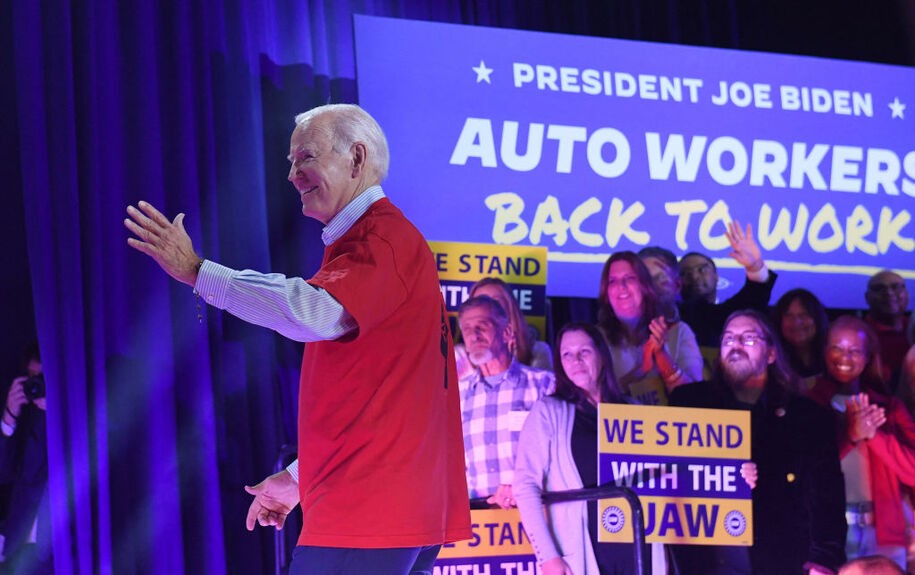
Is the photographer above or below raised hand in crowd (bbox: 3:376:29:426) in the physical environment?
below

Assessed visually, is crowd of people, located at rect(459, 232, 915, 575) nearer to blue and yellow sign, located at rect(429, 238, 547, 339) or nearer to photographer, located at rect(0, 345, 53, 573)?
blue and yellow sign, located at rect(429, 238, 547, 339)

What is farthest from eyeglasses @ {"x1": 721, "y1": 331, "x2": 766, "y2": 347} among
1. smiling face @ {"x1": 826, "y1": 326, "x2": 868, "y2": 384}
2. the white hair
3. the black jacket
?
the white hair

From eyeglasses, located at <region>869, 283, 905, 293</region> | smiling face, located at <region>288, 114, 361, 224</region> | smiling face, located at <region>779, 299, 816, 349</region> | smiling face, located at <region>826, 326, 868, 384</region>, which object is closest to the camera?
smiling face, located at <region>288, 114, 361, 224</region>

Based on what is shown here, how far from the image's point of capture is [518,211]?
5230 millimetres

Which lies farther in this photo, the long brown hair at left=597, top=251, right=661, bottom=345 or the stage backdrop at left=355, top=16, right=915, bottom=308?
the stage backdrop at left=355, top=16, right=915, bottom=308

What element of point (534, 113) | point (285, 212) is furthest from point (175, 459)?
point (534, 113)

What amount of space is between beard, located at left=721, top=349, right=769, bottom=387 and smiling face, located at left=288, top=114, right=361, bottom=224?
9.60 ft

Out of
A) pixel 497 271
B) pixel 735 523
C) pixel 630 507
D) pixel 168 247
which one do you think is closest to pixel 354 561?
pixel 168 247

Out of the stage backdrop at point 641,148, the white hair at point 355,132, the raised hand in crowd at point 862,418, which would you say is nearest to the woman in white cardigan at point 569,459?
the stage backdrop at point 641,148

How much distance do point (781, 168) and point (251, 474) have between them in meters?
3.14

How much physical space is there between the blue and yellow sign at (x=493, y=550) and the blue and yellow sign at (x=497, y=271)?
91cm

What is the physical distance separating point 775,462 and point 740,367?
0.42m

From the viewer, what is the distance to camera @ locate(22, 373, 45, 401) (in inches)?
169

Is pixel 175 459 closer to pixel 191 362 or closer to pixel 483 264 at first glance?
pixel 191 362
